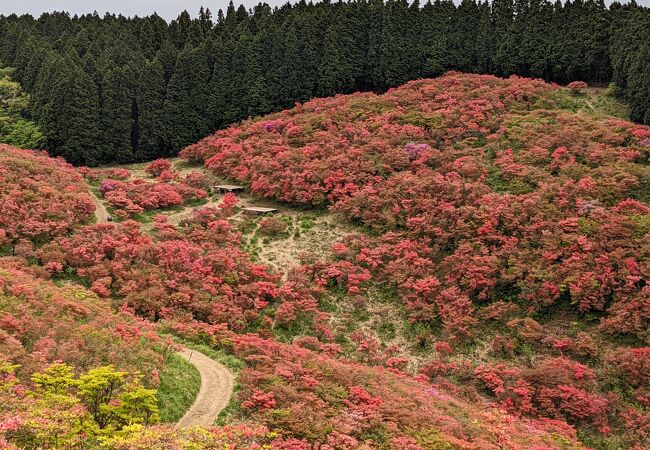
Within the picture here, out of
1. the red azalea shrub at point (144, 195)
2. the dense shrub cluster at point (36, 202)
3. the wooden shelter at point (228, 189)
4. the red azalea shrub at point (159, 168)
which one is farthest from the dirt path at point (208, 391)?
the red azalea shrub at point (159, 168)

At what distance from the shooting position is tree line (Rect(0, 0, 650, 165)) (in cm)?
5100

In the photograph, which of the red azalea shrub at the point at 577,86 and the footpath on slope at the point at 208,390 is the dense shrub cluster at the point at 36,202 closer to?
the footpath on slope at the point at 208,390

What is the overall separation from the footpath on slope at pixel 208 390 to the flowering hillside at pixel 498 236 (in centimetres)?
775

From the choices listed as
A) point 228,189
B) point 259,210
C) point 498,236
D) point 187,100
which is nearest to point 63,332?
point 259,210

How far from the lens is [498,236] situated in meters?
29.9

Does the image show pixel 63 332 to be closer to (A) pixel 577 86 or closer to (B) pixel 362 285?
(B) pixel 362 285

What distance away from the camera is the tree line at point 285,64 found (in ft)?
167

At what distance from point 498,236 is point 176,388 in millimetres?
18950

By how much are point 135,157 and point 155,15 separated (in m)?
30.0

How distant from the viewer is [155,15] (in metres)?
75.1

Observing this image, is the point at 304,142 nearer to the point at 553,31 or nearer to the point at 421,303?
the point at 421,303

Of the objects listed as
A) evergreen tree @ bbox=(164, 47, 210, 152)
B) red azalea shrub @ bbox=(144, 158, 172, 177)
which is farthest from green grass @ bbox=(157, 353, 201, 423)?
evergreen tree @ bbox=(164, 47, 210, 152)

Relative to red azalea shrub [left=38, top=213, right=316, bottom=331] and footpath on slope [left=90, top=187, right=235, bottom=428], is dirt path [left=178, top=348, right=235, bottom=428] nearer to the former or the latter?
footpath on slope [left=90, top=187, right=235, bottom=428]

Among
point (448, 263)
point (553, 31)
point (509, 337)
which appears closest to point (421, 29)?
point (553, 31)
